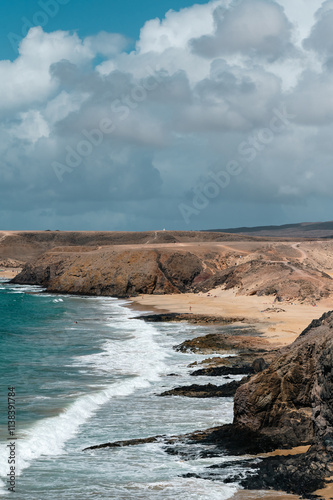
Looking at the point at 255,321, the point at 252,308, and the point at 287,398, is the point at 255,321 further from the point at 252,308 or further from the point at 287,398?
the point at 287,398

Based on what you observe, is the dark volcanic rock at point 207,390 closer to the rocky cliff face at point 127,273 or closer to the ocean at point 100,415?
the ocean at point 100,415

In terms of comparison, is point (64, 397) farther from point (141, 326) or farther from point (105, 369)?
point (141, 326)

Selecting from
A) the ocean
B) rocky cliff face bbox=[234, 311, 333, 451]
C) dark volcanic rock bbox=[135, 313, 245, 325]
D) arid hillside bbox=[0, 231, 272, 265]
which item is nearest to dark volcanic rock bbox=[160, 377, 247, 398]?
the ocean

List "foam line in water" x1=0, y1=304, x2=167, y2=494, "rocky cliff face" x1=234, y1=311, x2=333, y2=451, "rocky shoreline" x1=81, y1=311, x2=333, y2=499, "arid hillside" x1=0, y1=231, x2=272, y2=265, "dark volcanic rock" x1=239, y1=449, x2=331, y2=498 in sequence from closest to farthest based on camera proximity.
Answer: "dark volcanic rock" x1=239, y1=449, x2=331, y2=498
"rocky shoreline" x1=81, y1=311, x2=333, y2=499
"rocky cliff face" x1=234, y1=311, x2=333, y2=451
"foam line in water" x1=0, y1=304, x2=167, y2=494
"arid hillside" x1=0, y1=231, x2=272, y2=265

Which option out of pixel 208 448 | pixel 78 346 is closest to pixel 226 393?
pixel 208 448

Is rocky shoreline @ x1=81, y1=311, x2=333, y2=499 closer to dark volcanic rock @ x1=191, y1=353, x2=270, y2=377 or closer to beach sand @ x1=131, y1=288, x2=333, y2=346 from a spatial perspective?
dark volcanic rock @ x1=191, y1=353, x2=270, y2=377

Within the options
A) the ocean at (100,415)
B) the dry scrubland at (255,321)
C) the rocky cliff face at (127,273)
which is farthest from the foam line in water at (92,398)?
the rocky cliff face at (127,273)
